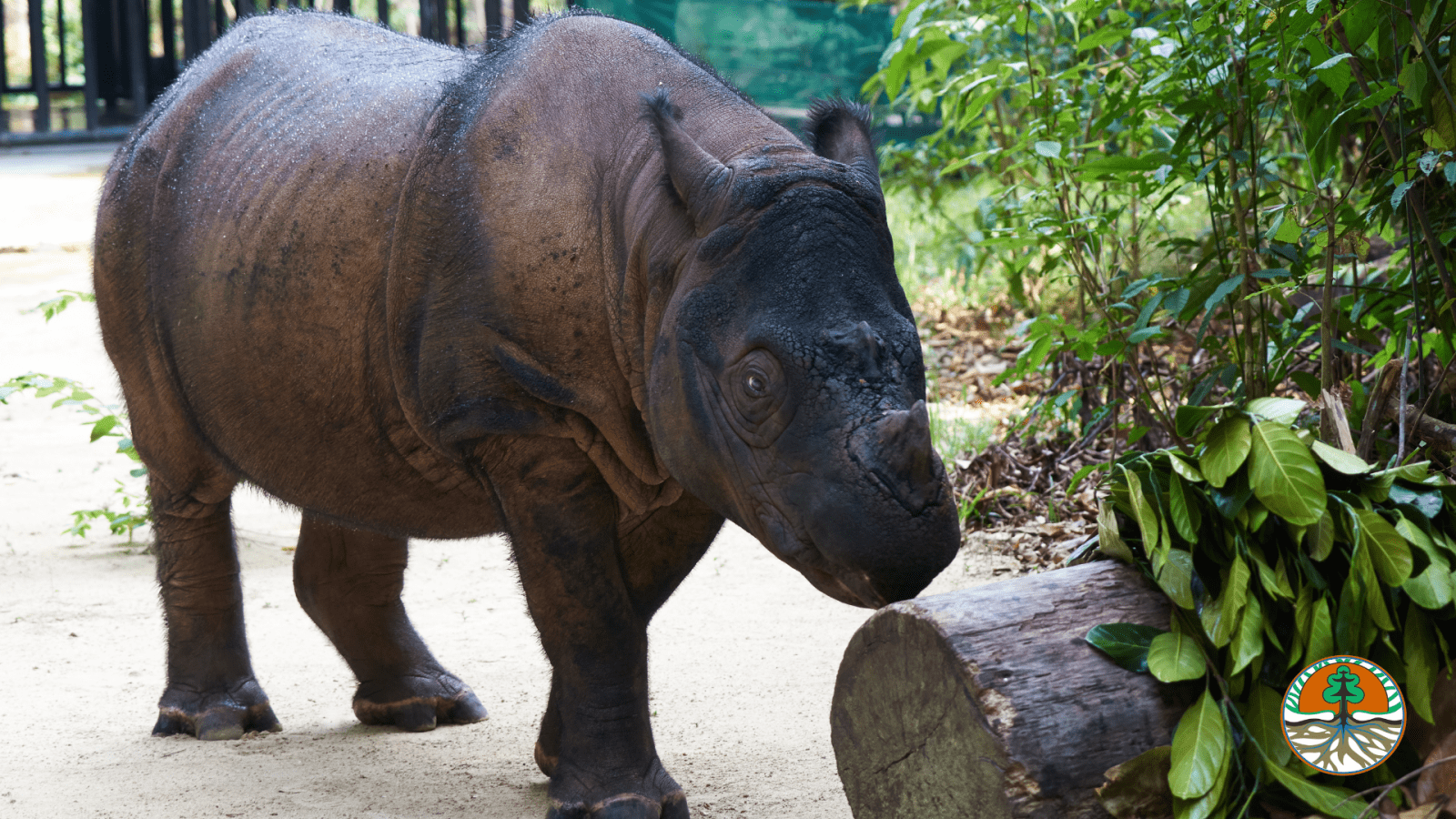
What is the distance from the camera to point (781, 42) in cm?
1260

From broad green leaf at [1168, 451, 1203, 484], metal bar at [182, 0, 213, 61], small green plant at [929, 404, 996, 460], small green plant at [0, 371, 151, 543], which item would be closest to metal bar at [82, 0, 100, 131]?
metal bar at [182, 0, 213, 61]

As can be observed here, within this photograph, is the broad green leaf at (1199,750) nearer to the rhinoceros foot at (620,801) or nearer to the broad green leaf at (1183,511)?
the broad green leaf at (1183,511)

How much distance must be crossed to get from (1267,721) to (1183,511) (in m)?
0.41

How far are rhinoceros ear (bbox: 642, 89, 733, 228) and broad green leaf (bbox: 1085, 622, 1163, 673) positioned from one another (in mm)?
1110

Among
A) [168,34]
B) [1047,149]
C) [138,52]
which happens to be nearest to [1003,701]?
[1047,149]

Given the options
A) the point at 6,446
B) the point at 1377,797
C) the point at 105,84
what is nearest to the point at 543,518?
the point at 1377,797

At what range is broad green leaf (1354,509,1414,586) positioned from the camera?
8.15ft

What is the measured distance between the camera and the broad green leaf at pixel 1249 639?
2.45 meters

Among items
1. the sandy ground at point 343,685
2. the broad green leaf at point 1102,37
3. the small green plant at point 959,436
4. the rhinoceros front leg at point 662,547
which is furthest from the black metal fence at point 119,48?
the rhinoceros front leg at point 662,547

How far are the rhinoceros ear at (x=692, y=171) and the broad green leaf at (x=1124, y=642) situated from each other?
43.7 inches

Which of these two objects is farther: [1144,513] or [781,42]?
[781,42]

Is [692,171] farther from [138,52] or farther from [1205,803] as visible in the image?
[138,52]

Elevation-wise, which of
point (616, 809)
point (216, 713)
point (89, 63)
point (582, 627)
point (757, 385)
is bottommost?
point (216, 713)

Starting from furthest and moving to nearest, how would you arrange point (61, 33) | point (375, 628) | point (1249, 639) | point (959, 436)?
point (61, 33) < point (959, 436) < point (375, 628) < point (1249, 639)
